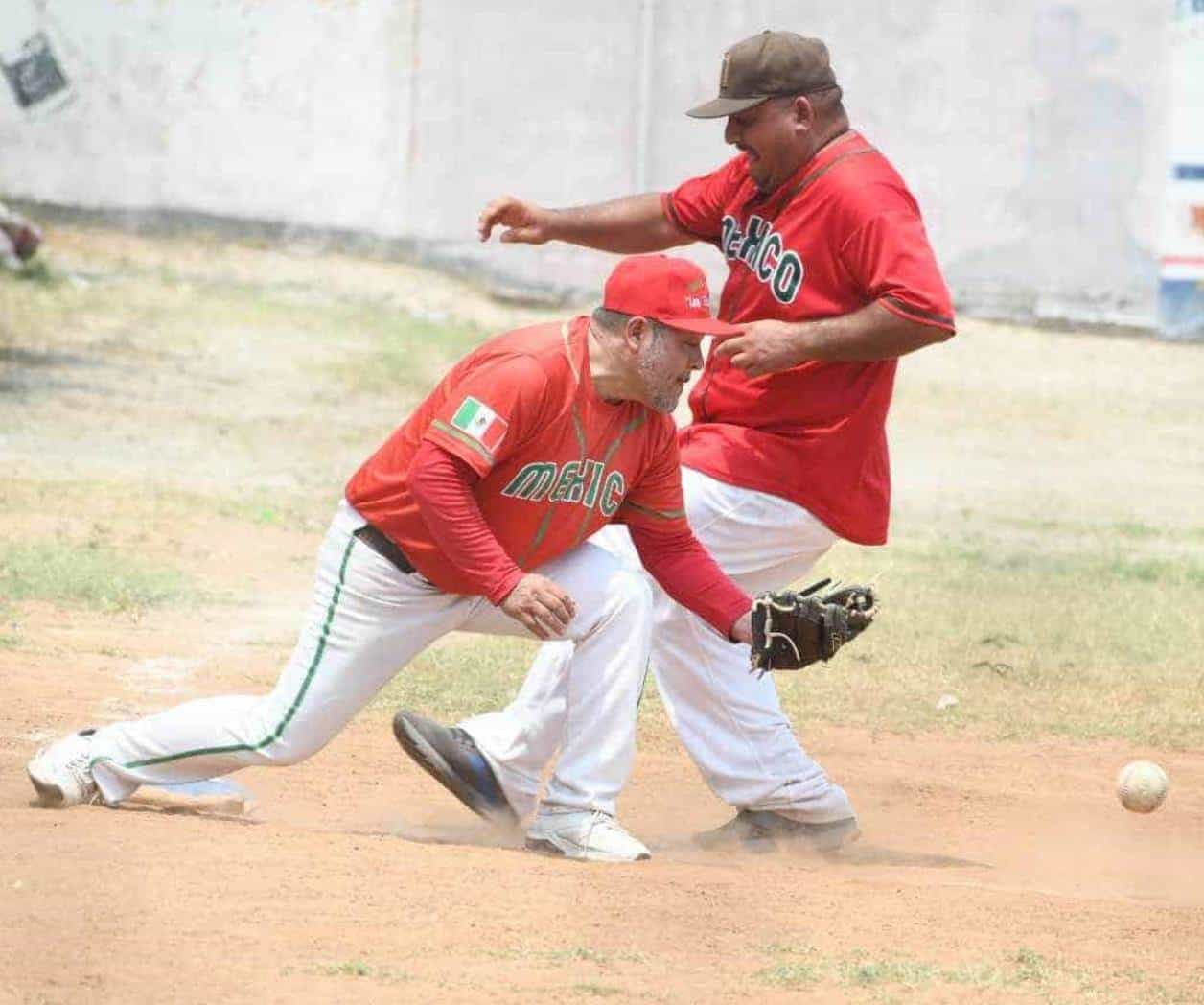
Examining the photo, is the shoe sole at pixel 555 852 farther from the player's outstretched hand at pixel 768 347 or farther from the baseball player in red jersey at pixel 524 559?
the player's outstretched hand at pixel 768 347

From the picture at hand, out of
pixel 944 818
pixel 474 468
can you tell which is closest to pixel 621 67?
pixel 944 818

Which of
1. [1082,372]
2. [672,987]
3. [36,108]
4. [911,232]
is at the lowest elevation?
[1082,372]

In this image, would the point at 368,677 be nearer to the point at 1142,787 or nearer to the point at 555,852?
the point at 555,852

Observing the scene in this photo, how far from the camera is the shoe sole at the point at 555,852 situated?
19.0 feet

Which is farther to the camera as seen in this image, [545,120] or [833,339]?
[545,120]

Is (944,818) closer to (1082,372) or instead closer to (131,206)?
(1082,372)

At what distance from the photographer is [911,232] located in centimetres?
600

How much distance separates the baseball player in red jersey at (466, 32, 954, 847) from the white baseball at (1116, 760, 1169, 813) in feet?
3.06

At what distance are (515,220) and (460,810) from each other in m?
1.84

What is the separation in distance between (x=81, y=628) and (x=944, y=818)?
11.6ft

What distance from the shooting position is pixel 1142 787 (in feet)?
22.2

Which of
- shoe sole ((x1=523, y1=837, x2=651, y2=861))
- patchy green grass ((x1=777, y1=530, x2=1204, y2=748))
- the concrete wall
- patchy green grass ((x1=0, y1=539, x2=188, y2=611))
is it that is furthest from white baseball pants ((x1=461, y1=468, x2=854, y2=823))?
the concrete wall

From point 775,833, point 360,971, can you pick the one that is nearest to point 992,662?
point 775,833

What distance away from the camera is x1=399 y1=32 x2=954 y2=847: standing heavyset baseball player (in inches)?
235
